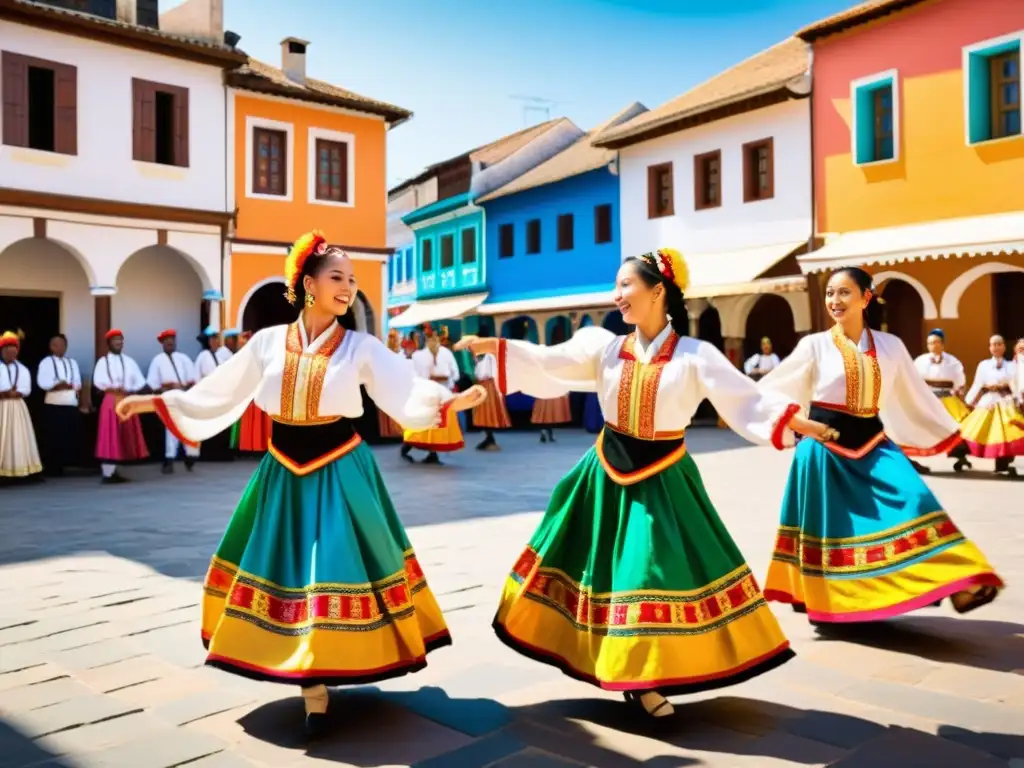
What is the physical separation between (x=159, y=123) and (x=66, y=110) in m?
2.08

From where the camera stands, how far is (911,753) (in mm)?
3553

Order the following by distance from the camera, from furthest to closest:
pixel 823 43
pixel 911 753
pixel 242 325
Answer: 1. pixel 242 325
2. pixel 823 43
3. pixel 911 753

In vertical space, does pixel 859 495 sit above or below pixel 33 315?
below

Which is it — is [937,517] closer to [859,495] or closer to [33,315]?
[859,495]

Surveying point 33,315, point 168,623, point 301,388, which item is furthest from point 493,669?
point 33,315

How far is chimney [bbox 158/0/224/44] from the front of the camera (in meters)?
19.3

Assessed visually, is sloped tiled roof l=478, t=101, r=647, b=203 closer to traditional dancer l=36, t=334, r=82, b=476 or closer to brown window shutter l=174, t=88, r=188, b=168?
brown window shutter l=174, t=88, r=188, b=168

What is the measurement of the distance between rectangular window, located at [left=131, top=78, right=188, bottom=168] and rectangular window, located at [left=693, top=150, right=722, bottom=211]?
1065 cm

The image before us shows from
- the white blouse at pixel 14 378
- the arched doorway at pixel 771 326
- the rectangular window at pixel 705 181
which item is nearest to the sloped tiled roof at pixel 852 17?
the rectangular window at pixel 705 181

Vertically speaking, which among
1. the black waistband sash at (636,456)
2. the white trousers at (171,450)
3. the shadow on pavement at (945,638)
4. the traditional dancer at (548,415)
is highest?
the black waistband sash at (636,456)

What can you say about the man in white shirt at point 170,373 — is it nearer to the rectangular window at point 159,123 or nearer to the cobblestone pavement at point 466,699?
the rectangular window at point 159,123

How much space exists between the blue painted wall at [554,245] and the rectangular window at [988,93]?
900 centimetres

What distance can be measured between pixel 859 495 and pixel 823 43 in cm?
1663

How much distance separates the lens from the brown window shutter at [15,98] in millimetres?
16391
